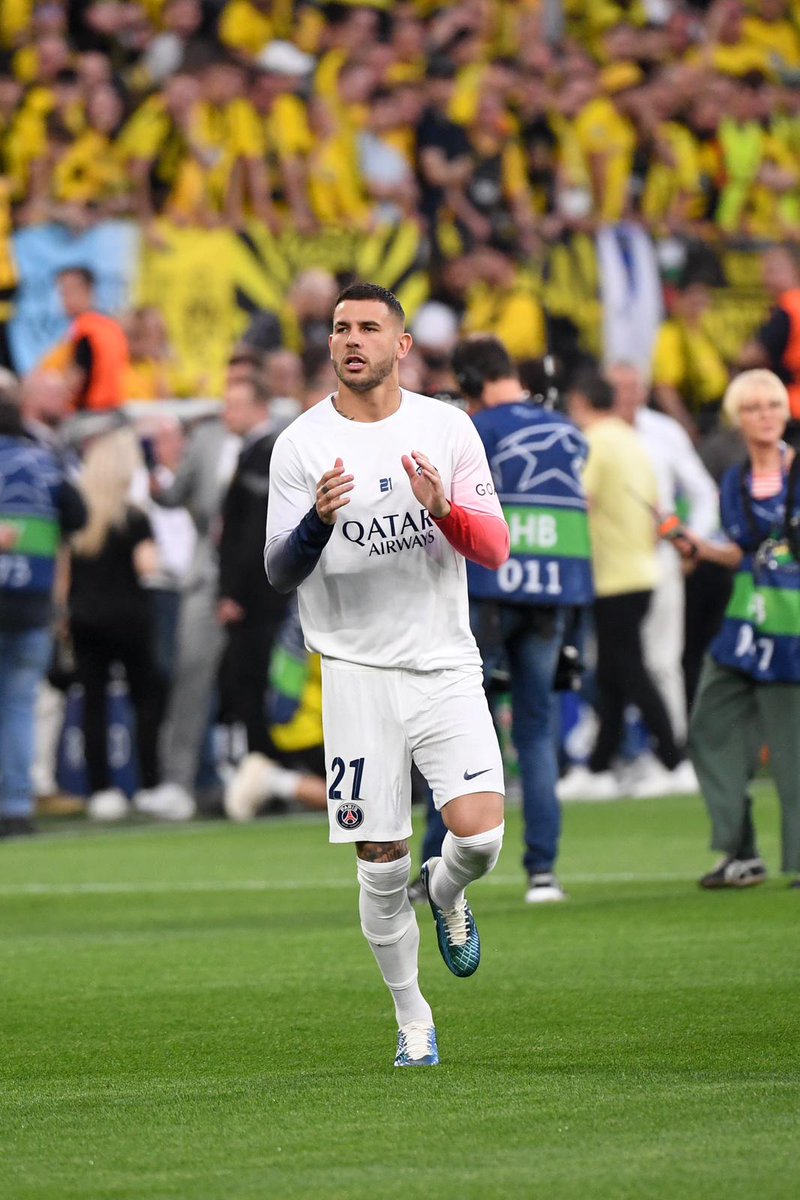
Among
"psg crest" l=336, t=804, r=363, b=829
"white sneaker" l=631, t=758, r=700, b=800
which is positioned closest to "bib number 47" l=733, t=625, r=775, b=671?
"psg crest" l=336, t=804, r=363, b=829

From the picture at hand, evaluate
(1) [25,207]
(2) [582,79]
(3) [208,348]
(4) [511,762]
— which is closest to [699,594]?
(4) [511,762]

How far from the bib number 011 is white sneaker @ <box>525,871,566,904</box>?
119 cm

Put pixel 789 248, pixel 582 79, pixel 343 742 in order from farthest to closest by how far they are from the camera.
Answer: pixel 582 79
pixel 789 248
pixel 343 742

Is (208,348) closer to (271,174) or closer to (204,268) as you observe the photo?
(204,268)

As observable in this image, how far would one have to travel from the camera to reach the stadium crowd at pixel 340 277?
15.6 meters

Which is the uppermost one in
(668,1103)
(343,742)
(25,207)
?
(25,207)

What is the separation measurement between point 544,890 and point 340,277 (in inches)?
389

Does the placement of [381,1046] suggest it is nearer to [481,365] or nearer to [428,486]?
[428,486]

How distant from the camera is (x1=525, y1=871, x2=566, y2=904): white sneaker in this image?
34.4 ft

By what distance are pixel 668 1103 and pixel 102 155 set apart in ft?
53.2

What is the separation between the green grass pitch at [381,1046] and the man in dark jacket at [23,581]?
9.47ft

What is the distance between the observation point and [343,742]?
6.69m

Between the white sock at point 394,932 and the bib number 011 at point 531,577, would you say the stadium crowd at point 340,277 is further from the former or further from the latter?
the white sock at point 394,932

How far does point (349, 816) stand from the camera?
262 inches
